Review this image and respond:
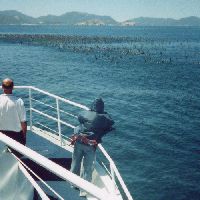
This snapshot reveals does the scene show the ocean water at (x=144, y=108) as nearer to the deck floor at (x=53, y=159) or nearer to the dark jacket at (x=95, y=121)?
the deck floor at (x=53, y=159)

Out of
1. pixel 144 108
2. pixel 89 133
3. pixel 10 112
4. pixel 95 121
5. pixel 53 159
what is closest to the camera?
pixel 10 112

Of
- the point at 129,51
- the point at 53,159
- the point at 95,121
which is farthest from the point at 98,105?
the point at 129,51

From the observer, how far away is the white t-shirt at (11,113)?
16.8 feet

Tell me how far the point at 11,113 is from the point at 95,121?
1434 millimetres

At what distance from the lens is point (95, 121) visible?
5539 millimetres

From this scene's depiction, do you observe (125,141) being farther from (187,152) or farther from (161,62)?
(161,62)

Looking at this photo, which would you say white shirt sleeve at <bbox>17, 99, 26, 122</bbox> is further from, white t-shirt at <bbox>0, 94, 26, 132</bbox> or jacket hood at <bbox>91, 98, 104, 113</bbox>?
jacket hood at <bbox>91, 98, 104, 113</bbox>

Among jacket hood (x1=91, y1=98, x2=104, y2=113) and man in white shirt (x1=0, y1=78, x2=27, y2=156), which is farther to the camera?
jacket hood (x1=91, y1=98, x2=104, y2=113)

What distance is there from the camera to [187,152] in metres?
18.8

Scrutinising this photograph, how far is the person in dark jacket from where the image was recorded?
5570 mm

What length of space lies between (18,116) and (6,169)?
256cm

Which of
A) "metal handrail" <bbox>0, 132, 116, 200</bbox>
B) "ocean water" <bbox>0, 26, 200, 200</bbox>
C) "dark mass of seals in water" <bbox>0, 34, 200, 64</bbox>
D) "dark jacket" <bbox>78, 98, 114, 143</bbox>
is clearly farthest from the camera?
"dark mass of seals in water" <bbox>0, 34, 200, 64</bbox>

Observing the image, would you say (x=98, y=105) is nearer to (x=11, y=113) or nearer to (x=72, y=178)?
(x=11, y=113)

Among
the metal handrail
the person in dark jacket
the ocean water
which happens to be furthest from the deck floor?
the ocean water
